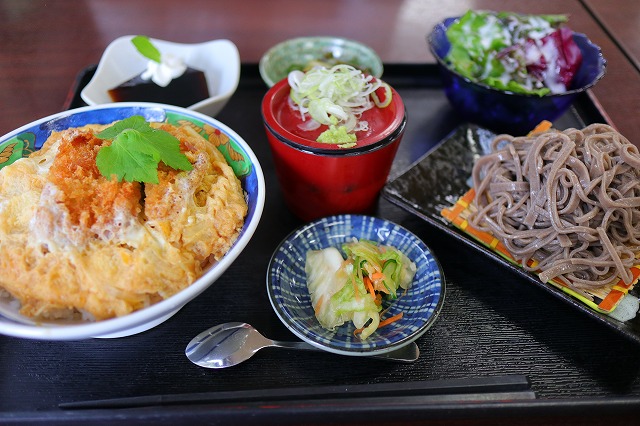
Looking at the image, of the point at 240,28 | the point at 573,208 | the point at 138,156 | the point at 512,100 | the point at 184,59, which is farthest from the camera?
the point at 240,28

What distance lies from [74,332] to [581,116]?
9.36 ft

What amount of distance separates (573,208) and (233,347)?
1.48 metres

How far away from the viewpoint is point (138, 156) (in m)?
1.60

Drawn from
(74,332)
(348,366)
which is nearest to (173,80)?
(74,332)

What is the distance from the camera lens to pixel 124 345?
1695mm

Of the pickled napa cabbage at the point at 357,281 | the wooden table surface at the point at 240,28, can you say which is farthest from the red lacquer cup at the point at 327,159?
the wooden table surface at the point at 240,28

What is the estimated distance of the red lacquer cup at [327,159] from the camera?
6.21 ft

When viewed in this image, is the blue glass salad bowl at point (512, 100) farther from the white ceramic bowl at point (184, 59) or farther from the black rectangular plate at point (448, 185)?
the white ceramic bowl at point (184, 59)

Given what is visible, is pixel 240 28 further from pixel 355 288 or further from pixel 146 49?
pixel 355 288

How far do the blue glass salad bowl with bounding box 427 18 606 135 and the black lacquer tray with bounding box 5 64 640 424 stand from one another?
0.90 meters

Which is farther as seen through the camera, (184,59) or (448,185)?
(184,59)

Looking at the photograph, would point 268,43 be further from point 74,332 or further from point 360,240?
point 74,332

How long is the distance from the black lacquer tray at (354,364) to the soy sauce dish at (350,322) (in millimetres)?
118

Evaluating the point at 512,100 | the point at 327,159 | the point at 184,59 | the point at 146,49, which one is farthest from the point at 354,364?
the point at 184,59
